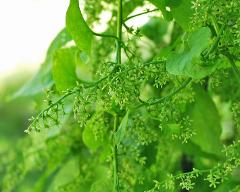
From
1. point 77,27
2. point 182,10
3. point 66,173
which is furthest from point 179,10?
point 66,173

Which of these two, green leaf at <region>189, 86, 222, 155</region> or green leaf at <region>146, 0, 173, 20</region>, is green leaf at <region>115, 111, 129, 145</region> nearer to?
green leaf at <region>146, 0, 173, 20</region>

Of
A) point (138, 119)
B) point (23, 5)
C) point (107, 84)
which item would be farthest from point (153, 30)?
point (23, 5)

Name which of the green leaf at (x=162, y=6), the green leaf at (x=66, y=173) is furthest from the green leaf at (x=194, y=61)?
the green leaf at (x=66, y=173)

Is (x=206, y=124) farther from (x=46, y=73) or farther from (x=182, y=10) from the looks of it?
(x=182, y=10)

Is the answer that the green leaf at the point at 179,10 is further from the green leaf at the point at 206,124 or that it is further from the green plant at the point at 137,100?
the green leaf at the point at 206,124

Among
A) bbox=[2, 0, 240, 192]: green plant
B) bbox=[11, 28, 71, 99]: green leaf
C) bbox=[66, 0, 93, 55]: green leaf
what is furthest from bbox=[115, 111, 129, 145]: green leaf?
bbox=[11, 28, 71, 99]: green leaf

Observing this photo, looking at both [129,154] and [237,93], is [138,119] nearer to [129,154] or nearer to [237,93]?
[129,154]
